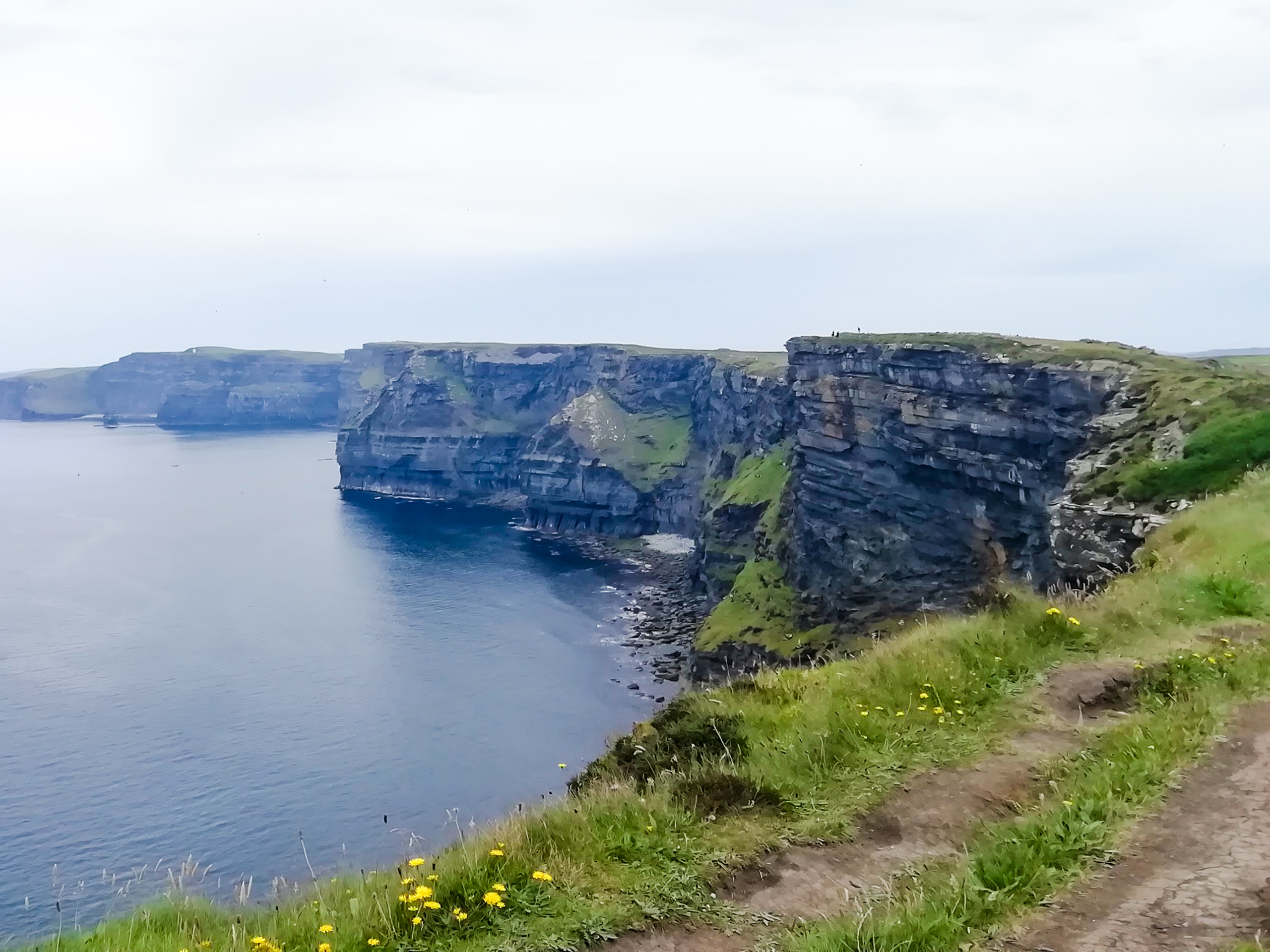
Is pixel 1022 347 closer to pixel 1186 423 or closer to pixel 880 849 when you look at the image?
pixel 1186 423

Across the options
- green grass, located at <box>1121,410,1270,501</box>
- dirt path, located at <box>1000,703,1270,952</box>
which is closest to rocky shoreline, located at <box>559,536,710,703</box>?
green grass, located at <box>1121,410,1270,501</box>

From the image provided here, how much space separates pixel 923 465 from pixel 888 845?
71162 millimetres

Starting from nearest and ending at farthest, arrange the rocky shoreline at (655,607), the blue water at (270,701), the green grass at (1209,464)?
the green grass at (1209,464) → the blue water at (270,701) → the rocky shoreline at (655,607)

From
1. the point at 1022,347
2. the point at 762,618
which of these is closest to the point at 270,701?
the point at 762,618

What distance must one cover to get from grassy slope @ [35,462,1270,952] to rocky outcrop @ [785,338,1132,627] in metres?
36.4

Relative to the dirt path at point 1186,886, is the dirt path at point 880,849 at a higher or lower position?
lower

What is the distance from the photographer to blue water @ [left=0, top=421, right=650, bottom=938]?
55031 mm

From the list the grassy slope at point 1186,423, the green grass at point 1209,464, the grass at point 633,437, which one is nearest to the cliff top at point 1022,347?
the grassy slope at point 1186,423

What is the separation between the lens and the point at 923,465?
77.0 meters

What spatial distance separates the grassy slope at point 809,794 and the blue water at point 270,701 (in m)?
4.20

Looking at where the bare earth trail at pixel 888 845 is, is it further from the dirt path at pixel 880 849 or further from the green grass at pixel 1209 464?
the green grass at pixel 1209 464

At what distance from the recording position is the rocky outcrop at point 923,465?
6159cm

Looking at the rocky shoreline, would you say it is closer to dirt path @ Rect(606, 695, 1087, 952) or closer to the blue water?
the blue water

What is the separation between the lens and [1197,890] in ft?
24.8
